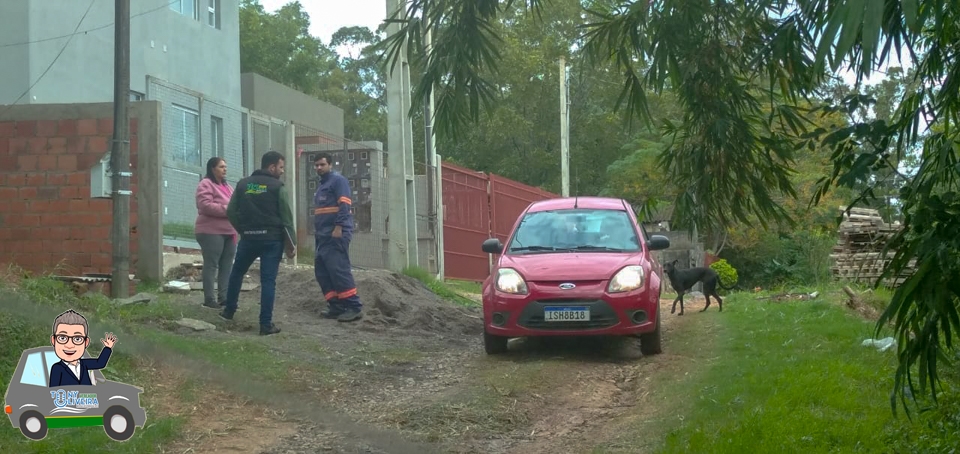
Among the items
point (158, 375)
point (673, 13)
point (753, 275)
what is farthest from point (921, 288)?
point (753, 275)

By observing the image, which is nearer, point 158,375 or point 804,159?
point 158,375

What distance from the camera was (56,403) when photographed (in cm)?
497

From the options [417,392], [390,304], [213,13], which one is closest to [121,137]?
[390,304]

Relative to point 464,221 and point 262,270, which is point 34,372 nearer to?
point 262,270

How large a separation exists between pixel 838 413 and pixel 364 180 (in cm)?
1322

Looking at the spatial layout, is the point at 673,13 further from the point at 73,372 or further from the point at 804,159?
the point at 804,159

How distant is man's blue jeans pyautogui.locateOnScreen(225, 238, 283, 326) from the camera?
30.9 ft

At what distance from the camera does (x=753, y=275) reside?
110 ft

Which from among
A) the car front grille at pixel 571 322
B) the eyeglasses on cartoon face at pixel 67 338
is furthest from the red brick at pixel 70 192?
the eyeglasses on cartoon face at pixel 67 338

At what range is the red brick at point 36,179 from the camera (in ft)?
38.0

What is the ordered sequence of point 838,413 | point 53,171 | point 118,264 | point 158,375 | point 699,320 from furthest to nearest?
1. point 699,320
2. point 53,171
3. point 118,264
4. point 158,375
5. point 838,413

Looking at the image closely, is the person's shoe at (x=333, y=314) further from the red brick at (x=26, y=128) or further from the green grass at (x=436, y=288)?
the red brick at (x=26, y=128)

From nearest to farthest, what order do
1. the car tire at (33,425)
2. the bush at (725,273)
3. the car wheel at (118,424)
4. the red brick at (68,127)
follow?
the car tire at (33,425) < the car wheel at (118,424) < the red brick at (68,127) < the bush at (725,273)

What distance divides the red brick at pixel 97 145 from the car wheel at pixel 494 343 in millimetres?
5103
